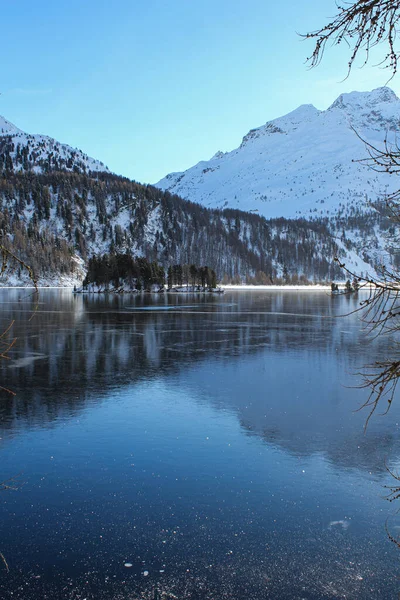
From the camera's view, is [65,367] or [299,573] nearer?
[299,573]

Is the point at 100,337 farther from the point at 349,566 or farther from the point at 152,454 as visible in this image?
the point at 349,566

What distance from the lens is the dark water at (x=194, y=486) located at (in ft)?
24.6

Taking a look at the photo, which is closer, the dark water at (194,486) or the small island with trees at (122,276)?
the dark water at (194,486)

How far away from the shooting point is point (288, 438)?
527 inches

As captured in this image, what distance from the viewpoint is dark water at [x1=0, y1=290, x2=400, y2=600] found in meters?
7.50

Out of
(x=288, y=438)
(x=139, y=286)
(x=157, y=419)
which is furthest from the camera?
(x=139, y=286)

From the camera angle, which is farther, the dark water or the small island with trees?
the small island with trees

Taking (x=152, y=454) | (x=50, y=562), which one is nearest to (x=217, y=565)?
(x=50, y=562)

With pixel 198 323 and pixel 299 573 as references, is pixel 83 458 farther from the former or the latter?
pixel 198 323

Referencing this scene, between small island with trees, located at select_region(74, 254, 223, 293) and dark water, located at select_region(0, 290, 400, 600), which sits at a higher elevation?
small island with trees, located at select_region(74, 254, 223, 293)

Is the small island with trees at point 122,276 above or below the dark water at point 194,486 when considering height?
above

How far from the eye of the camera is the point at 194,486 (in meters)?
10.4

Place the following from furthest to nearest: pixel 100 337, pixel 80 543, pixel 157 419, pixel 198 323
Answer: pixel 198 323 < pixel 100 337 < pixel 157 419 < pixel 80 543

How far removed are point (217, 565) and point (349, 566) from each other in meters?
2.10
